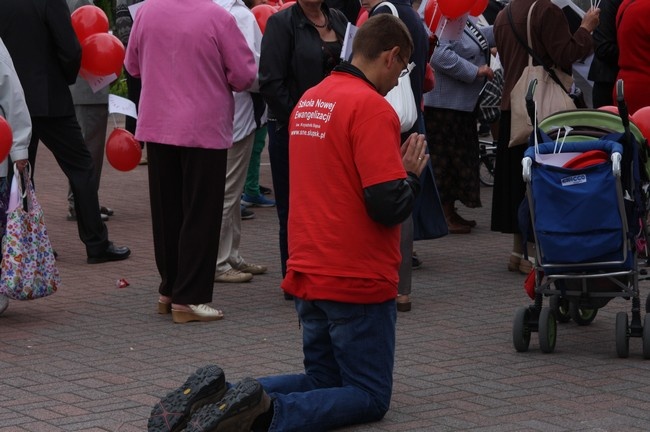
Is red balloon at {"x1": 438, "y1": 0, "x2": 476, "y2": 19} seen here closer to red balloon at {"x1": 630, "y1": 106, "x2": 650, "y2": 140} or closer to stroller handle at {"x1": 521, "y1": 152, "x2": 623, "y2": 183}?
red balloon at {"x1": 630, "y1": 106, "x2": 650, "y2": 140}

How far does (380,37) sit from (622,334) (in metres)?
2.24

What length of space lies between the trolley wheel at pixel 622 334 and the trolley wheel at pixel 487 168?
6.14 meters

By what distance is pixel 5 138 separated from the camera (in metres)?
7.55

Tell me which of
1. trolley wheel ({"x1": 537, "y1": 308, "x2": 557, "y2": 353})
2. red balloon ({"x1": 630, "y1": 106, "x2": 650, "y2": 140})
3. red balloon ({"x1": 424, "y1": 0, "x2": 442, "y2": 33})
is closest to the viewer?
trolley wheel ({"x1": 537, "y1": 308, "x2": 557, "y2": 353})

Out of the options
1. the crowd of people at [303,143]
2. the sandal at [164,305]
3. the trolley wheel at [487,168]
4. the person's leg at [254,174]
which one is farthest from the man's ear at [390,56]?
the trolley wheel at [487,168]

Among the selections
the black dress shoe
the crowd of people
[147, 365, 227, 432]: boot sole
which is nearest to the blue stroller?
the crowd of people

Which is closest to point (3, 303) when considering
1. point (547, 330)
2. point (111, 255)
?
point (111, 255)

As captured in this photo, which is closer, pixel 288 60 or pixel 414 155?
pixel 414 155

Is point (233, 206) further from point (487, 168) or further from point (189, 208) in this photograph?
point (487, 168)

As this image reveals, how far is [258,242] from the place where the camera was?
1073cm

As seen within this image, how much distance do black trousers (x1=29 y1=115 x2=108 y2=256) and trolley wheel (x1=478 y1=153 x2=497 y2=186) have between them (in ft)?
14.4

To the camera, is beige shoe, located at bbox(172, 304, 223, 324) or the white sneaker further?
the white sneaker

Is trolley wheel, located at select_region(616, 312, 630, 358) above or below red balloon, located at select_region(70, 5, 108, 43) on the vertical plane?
below

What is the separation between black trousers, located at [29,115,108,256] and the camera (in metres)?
9.72
